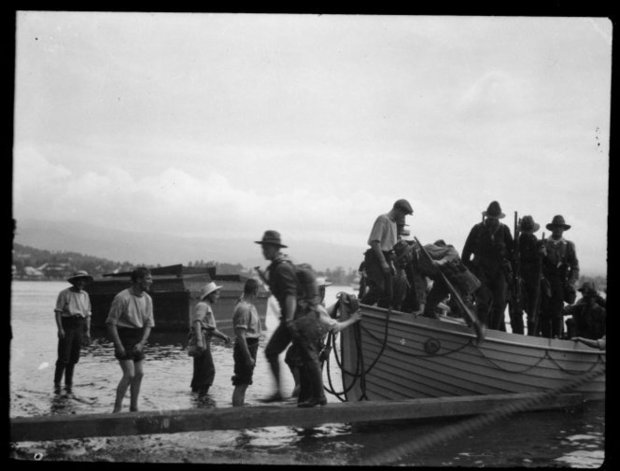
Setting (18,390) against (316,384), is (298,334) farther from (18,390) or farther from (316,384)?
(18,390)

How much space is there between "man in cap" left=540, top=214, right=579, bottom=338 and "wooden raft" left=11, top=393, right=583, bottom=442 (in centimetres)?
365

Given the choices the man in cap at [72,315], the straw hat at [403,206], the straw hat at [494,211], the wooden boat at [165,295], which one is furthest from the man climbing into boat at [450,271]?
the wooden boat at [165,295]

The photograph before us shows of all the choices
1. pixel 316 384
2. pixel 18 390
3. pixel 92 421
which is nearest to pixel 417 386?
pixel 316 384

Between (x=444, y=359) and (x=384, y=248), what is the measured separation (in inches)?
71.4

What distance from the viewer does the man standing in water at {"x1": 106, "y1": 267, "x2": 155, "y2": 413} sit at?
832 cm

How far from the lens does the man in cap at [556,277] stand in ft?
37.1

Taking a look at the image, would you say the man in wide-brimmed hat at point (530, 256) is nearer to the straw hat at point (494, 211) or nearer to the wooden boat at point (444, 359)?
the straw hat at point (494, 211)

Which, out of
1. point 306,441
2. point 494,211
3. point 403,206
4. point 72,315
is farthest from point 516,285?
point 72,315

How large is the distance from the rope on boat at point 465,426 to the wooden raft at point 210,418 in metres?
0.57

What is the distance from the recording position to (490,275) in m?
10.5

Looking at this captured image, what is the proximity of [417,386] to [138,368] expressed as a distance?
4076 millimetres

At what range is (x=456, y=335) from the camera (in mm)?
9703

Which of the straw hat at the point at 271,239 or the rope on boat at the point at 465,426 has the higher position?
the straw hat at the point at 271,239

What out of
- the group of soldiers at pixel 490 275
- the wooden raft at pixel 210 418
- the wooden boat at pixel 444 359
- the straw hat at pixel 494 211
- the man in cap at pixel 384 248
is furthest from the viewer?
the straw hat at pixel 494 211
